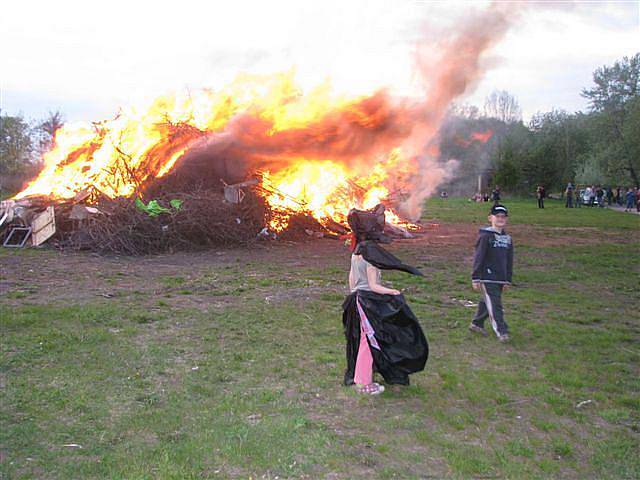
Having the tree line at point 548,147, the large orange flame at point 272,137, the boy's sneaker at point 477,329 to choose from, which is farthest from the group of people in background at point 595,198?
the boy's sneaker at point 477,329

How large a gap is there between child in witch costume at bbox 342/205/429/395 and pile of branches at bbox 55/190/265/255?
10.3 meters

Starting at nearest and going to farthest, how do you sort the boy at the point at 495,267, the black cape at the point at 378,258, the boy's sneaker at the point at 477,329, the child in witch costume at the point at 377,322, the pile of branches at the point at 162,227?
the black cape at the point at 378,258, the child in witch costume at the point at 377,322, the boy at the point at 495,267, the boy's sneaker at the point at 477,329, the pile of branches at the point at 162,227

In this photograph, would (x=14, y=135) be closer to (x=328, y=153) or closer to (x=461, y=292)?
(x=328, y=153)

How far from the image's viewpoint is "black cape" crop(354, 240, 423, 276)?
15.6 ft

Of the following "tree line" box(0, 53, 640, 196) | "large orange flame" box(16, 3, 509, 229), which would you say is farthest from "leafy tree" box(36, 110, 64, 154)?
"large orange flame" box(16, 3, 509, 229)

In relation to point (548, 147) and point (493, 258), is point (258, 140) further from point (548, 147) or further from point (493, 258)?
point (548, 147)

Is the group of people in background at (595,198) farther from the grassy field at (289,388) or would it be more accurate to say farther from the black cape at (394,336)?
the black cape at (394,336)

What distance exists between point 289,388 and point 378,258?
56.6 inches

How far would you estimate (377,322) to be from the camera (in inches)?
192

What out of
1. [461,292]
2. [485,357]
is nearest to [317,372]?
[485,357]

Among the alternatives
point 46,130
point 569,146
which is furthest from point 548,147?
point 46,130

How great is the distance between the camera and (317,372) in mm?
5555

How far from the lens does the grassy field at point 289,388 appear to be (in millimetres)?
3779

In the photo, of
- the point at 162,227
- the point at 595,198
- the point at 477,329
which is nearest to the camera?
the point at 477,329
